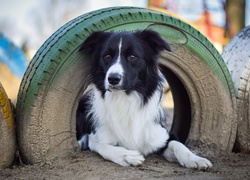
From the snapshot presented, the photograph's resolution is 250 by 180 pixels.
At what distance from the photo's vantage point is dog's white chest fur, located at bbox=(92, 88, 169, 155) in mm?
3984

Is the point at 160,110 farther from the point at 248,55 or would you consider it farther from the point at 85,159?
the point at 248,55

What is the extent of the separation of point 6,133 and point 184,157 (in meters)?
1.62

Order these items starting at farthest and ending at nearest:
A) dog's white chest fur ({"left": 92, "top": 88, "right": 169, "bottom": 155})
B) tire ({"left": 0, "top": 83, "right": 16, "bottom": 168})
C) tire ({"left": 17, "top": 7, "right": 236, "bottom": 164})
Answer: dog's white chest fur ({"left": 92, "top": 88, "right": 169, "bottom": 155}) < tire ({"left": 17, "top": 7, "right": 236, "bottom": 164}) < tire ({"left": 0, "top": 83, "right": 16, "bottom": 168})

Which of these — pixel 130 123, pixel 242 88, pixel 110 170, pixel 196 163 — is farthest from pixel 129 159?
pixel 242 88

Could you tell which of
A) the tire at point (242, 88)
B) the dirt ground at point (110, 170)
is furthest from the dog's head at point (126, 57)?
the tire at point (242, 88)

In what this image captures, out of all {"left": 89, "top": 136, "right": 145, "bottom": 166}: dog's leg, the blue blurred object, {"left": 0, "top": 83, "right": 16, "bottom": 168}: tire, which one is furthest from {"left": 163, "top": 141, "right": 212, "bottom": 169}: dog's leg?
the blue blurred object

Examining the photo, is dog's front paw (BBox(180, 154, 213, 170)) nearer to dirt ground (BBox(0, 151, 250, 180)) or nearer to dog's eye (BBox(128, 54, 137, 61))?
dirt ground (BBox(0, 151, 250, 180))

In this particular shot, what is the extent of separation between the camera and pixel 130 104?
4023mm

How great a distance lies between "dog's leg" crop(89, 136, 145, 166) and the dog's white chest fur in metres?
0.15

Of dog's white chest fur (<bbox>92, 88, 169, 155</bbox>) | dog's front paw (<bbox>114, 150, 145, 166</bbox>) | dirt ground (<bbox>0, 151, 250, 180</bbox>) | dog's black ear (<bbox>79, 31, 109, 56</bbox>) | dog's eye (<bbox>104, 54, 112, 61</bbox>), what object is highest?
dog's black ear (<bbox>79, 31, 109, 56</bbox>)

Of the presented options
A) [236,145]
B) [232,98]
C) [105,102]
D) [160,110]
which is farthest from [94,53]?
[236,145]

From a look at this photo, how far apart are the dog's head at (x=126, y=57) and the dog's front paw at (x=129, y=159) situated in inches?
23.5

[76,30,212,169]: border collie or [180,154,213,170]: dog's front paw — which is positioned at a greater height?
[76,30,212,169]: border collie

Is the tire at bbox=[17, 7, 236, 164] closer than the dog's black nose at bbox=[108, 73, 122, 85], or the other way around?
the dog's black nose at bbox=[108, 73, 122, 85]
